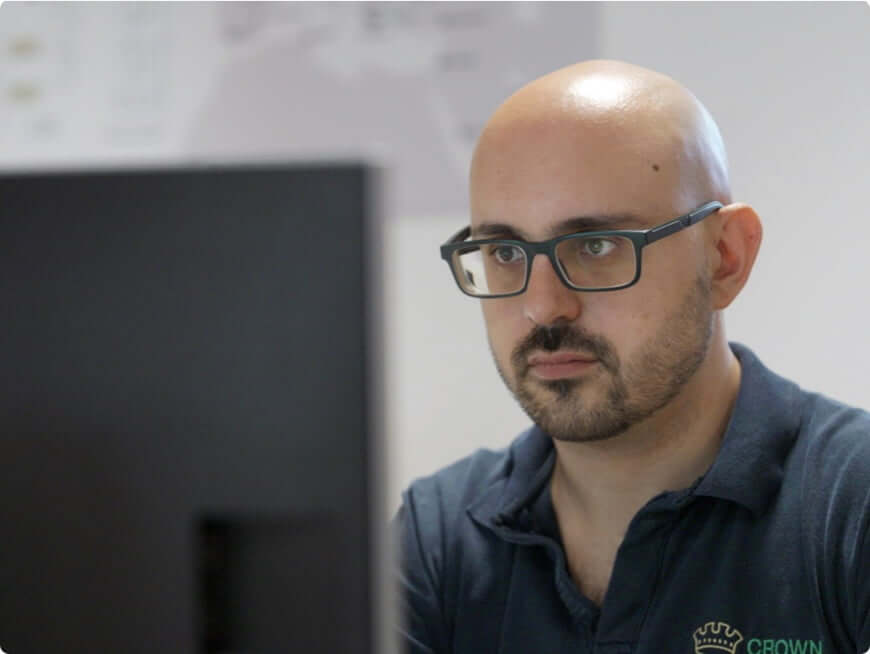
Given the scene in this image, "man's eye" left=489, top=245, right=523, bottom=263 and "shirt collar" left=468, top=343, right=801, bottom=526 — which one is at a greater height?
"man's eye" left=489, top=245, right=523, bottom=263

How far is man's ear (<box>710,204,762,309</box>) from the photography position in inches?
46.9

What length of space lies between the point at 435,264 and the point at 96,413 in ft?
4.51

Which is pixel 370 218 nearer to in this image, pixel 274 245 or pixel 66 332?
pixel 274 245

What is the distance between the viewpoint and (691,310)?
1.16m

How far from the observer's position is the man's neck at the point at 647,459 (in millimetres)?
1194

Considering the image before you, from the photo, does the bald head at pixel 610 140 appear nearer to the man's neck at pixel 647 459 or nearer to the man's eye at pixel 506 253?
the man's eye at pixel 506 253

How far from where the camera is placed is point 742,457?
1.11 metres

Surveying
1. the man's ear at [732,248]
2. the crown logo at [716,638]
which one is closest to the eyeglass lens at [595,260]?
the man's ear at [732,248]

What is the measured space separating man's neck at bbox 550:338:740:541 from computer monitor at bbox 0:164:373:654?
799 mm

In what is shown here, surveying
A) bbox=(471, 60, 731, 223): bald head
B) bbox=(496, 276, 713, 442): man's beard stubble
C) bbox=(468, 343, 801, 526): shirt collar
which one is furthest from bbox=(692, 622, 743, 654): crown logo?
bbox=(471, 60, 731, 223): bald head

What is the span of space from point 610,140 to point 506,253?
0.19 metres

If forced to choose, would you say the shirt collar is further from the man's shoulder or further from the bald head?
the bald head

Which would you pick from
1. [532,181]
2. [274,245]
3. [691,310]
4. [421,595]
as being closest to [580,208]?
[532,181]

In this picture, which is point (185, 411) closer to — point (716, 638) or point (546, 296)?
point (546, 296)
